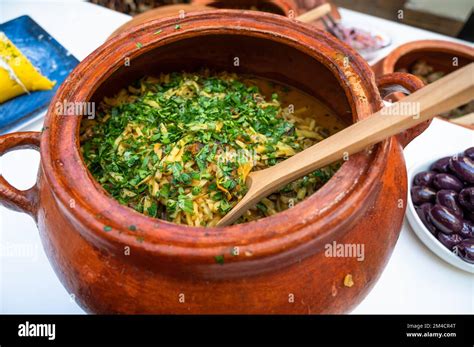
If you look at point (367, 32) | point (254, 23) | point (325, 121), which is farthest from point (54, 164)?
point (367, 32)

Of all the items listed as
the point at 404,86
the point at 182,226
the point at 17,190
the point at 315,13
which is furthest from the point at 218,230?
the point at 315,13

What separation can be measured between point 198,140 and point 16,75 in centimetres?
112

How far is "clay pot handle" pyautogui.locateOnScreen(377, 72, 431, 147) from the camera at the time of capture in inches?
47.1

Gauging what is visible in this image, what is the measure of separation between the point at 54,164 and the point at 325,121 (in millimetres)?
791

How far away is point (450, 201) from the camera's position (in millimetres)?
1512

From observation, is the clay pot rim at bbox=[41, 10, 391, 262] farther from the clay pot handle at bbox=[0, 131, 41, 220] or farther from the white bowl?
the white bowl

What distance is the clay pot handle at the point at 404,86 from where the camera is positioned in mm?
1197

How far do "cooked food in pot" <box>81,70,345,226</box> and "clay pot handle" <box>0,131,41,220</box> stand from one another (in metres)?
0.17

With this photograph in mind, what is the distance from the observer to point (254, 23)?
129 centimetres

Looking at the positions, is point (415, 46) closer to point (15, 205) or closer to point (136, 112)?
point (136, 112)

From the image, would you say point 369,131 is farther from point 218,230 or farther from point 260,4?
point 260,4

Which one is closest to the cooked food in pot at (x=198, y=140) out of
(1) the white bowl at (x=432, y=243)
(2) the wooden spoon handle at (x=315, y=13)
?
(1) the white bowl at (x=432, y=243)

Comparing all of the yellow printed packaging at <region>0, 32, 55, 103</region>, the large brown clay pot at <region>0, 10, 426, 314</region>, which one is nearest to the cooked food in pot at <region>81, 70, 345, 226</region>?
the large brown clay pot at <region>0, 10, 426, 314</region>

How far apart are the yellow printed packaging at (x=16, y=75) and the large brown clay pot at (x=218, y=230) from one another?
0.89 m
